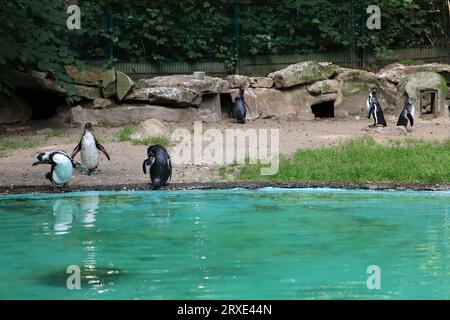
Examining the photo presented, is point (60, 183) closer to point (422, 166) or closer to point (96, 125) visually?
point (422, 166)

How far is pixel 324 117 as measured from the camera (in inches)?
695

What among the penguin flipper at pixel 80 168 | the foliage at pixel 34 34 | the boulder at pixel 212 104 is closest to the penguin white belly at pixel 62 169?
the penguin flipper at pixel 80 168

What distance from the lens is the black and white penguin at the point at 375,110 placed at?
1530cm

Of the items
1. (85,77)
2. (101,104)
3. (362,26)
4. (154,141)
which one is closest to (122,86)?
(101,104)

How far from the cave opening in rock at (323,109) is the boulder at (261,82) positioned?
1046 millimetres

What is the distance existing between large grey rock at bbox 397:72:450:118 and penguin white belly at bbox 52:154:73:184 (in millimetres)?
8294

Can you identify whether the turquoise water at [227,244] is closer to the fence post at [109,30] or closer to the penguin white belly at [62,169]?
the penguin white belly at [62,169]

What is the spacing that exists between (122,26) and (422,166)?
8528 millimetres

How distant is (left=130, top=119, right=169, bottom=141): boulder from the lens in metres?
13.9

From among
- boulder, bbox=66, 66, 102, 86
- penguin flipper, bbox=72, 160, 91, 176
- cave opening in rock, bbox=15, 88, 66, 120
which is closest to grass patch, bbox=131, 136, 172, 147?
penguin flipper, bbox=72, 160, 91, 176

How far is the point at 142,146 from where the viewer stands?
1330 centimetres

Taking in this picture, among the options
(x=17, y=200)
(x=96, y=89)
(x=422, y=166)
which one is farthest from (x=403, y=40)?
(x=17, y=200)

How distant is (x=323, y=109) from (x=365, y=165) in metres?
6.89

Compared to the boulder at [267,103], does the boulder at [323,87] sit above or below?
above
